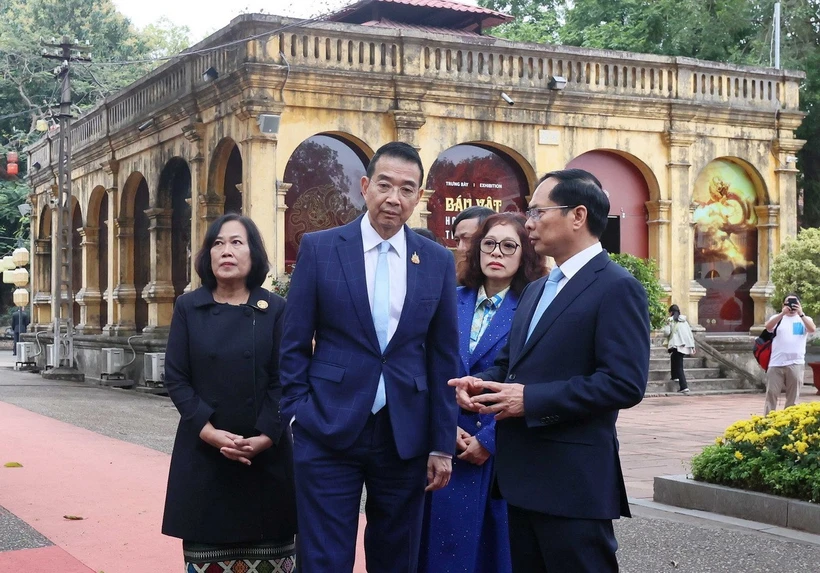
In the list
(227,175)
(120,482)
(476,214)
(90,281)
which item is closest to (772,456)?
(476,214)

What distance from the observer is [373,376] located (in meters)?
4.37

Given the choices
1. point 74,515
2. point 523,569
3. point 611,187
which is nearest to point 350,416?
point 523,569

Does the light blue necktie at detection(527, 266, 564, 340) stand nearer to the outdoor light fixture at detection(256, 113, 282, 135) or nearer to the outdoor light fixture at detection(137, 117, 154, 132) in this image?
the outdoor light fixture at detection(256, 113, 282, 135)

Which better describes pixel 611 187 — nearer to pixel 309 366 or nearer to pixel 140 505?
pixel 140 505

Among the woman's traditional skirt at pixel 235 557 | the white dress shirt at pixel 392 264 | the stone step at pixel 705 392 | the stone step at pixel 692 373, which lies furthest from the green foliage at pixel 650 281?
the white dress shirt at pixel 392 264

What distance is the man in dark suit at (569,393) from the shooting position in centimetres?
382

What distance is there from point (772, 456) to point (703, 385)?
1316 centimetres

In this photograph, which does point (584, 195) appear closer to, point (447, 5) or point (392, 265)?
point (392, 265)

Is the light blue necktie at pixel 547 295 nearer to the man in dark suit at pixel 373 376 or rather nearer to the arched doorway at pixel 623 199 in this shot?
the man in dark suit at pixel 373 376

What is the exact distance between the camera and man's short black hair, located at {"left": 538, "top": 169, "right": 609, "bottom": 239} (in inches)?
158

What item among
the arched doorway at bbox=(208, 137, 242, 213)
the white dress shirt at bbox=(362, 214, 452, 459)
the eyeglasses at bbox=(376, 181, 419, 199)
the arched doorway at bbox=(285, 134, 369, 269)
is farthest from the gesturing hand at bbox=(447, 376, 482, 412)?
the arched doorway at bbox=(208, 137, 242, 213)

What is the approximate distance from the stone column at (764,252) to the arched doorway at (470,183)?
5211mm

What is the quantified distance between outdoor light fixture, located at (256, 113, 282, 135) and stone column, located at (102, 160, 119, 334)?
24.6ft

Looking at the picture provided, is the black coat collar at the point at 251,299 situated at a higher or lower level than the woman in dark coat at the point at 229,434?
higher
